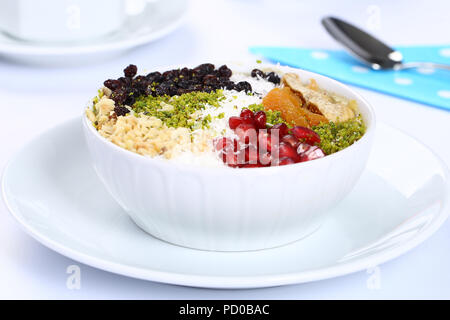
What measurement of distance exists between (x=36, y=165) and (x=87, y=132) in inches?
15.1

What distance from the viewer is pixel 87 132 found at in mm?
1950

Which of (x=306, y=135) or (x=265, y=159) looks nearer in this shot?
(x=265, y=159)

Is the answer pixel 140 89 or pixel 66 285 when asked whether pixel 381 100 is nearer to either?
pixel 140 89

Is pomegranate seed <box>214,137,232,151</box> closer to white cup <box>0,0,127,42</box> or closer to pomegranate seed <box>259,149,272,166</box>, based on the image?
pomegranate seed <box>259,149,272,166</box>

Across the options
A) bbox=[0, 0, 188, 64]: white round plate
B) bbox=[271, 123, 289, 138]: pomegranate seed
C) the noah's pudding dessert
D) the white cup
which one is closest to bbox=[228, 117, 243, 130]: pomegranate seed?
the noah's pudding dessert

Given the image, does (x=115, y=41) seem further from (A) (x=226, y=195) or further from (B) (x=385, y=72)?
(A) (x=226, y=195)

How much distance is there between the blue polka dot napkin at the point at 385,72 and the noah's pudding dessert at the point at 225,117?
1.00 meters

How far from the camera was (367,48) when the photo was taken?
139 inches

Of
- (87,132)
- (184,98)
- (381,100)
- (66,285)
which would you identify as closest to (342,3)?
(381,100)

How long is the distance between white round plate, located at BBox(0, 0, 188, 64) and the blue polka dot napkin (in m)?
0.53

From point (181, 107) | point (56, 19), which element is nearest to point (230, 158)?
point (181, 107)

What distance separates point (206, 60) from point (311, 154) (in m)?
0.77

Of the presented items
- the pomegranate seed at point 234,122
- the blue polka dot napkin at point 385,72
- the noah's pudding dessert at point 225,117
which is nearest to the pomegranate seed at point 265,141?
the noah's pudding dessert at point 225,117

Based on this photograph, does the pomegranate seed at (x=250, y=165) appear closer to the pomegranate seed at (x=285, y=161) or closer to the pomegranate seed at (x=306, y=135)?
the pomegranate seed at (x=285, y=161)
